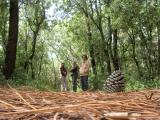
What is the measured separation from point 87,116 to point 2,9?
2323 centimetres

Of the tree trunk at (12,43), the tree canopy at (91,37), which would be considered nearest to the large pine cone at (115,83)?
the tree canopy at (91,37)

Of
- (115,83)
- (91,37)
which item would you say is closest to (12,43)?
(115,83)

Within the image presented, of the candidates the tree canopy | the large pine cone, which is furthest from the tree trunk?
the large pine cone

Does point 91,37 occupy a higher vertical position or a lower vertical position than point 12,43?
higher

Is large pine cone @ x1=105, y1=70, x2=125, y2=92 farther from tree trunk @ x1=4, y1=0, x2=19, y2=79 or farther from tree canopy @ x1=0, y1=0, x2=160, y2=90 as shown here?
tree trunk @ x1=4, y1=0, x2=19, y2=79

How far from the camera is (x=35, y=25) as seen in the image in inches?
1850

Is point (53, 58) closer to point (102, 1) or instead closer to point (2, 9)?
point (102, 1)

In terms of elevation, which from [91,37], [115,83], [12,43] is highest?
[91,37]

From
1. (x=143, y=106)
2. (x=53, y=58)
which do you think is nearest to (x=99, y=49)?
(x=53, y=58)

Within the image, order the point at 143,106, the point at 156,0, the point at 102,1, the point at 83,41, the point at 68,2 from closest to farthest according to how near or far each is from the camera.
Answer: the point at 143,106 → the point at 156,0 → the point at 102,1 → the point at 68,2 → the point at 83,41

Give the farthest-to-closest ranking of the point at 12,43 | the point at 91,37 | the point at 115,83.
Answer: the point at 91,37 → the point at 12,43 → the point at 115,83

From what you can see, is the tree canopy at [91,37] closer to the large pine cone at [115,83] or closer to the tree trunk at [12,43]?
the tree trunk at [12,43]

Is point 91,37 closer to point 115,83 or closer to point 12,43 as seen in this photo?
point 12,43

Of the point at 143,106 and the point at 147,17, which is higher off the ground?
the point at 147,17
